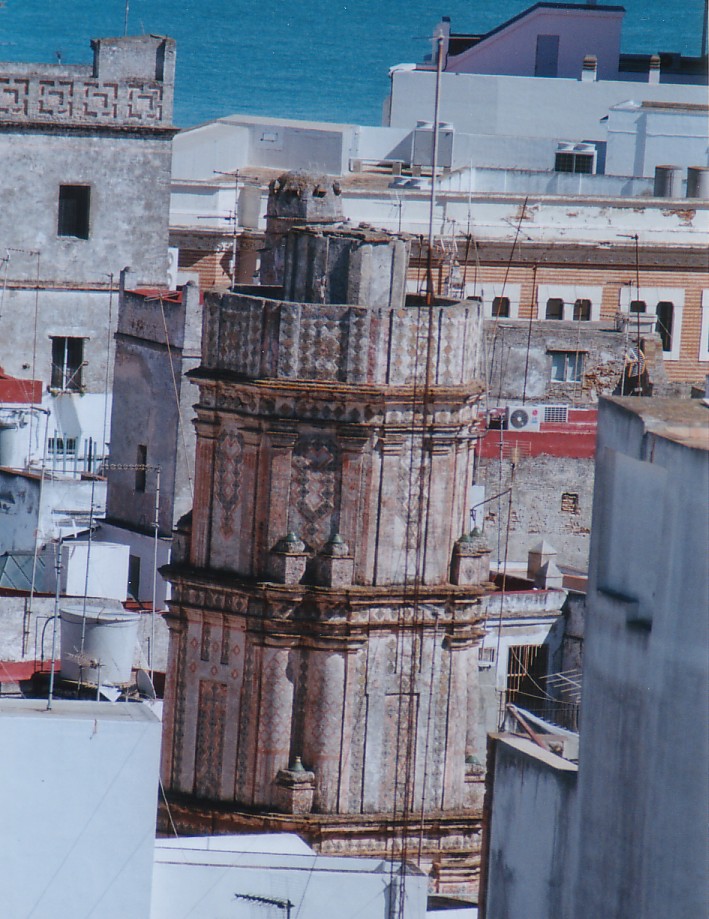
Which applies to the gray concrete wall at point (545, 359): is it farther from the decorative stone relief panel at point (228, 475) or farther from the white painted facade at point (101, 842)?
the white painted facade at point (101, 842)

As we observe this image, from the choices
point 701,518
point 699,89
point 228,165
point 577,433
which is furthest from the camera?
point 699,89

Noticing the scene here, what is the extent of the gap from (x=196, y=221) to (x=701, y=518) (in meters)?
36.4

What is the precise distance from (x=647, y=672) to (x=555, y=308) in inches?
1528

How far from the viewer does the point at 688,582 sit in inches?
575

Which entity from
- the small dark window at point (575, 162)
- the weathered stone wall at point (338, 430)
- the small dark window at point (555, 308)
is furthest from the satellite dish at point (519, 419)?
the small dark window at point (575, 162)

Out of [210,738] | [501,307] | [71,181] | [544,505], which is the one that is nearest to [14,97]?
[71,181]

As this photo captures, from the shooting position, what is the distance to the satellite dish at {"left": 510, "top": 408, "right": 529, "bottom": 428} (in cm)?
4181

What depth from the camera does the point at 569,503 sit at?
4119 cm

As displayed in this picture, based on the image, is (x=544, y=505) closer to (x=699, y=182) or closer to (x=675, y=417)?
(x=699, y=182)

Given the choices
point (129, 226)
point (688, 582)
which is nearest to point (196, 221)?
point (129, 226)

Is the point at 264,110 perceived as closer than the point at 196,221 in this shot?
No

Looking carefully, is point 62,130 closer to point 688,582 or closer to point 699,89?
point 699,89

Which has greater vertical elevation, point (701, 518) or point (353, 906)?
point (701, 518)

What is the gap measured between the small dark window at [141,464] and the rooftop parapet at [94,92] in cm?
949
